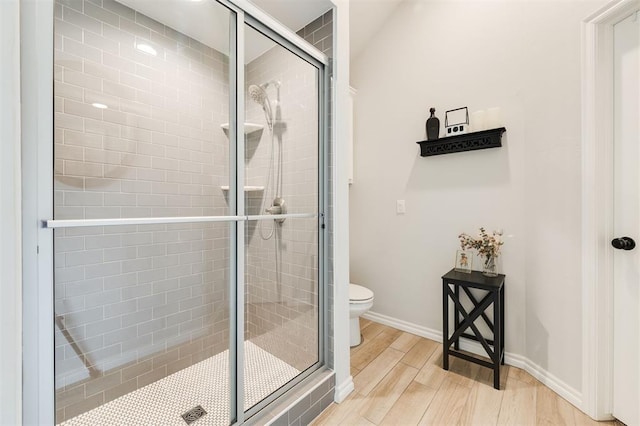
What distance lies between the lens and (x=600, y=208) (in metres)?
1.48

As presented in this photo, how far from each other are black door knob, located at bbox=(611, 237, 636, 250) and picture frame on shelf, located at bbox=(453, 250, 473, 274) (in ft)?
2.62

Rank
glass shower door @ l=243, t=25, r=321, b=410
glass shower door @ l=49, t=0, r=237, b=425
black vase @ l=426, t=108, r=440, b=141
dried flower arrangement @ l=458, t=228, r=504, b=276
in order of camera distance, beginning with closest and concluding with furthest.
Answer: glass shower door @ l=49, t=0, r=237, b=425
glass shower door @ l=243, t=25, r=321, b=410
dried flower arrangement @ l=458, t=228, r=504, b=276
black vase @ l=426, t=108, r=440, b=141

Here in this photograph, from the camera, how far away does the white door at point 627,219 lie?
4.51 ft

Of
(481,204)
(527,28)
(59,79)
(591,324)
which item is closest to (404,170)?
(481,204)

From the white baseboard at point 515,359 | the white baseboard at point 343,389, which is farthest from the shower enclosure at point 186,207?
the white baseboard at point 515,359

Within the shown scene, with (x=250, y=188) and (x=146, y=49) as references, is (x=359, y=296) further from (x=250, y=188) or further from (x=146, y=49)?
(x=146, y=49)

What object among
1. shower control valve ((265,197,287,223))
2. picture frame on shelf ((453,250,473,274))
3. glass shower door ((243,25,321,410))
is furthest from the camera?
picture frame on shelf ((453,250,473,274))

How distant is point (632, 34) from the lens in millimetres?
1377

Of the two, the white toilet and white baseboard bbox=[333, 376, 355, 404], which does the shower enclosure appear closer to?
white baseboard bbox=[333, 376, 355, 404]

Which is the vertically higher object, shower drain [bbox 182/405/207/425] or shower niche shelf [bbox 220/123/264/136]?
shower niche shelf [bbox 220/123/264/136]

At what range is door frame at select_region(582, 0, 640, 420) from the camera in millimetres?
1468

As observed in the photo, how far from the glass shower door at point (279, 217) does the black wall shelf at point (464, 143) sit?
1063mm

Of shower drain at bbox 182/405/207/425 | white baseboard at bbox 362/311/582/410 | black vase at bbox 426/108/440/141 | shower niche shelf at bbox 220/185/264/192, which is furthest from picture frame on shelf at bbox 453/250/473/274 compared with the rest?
shower drain at bbox 182/405/207/425
